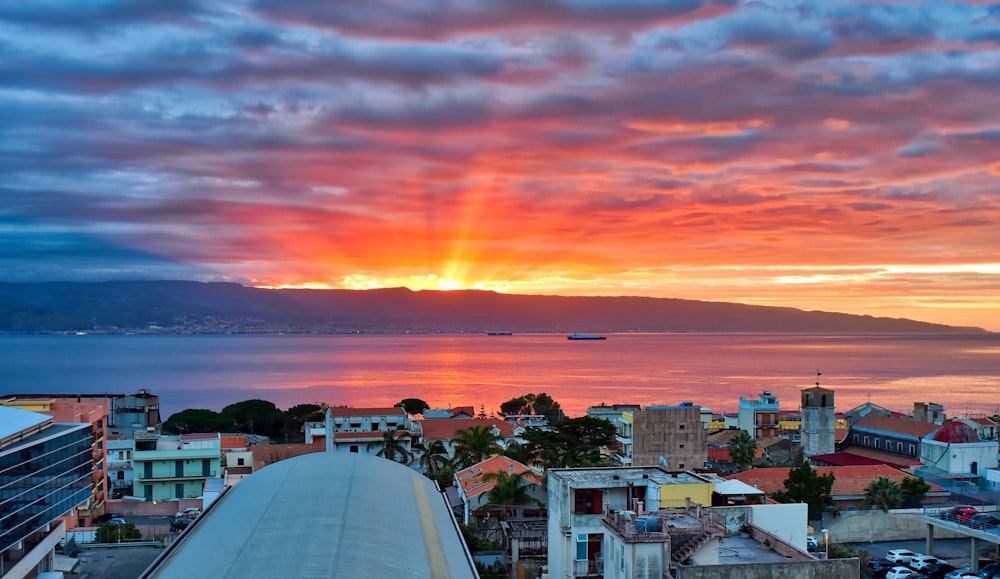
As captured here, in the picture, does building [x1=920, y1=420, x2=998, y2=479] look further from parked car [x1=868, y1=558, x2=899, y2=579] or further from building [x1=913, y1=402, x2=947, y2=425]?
parked car [x1=868, y1=558, x2=899, y2=579]

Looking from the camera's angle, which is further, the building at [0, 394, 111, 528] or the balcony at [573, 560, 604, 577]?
the building at [0, 394, 111, 528]

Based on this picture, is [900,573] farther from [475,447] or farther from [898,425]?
[898,425]

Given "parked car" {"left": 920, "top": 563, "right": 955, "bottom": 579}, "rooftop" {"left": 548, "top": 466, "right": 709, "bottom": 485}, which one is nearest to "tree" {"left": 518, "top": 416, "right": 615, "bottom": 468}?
"parked car" {"left": 920, "top": 563, "right": 955, "bottom": 579}

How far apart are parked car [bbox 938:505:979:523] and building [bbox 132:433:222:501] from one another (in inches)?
1662

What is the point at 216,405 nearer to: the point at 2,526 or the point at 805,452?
the point at 805,452

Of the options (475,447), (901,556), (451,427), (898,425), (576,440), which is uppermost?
(576,440)

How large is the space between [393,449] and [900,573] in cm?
3433

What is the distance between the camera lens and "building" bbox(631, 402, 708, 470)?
153 feet

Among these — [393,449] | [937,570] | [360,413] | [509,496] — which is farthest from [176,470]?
[937,570]

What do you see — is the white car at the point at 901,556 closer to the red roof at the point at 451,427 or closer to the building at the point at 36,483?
the building at the point at 36,483

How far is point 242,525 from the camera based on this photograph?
1007 inches

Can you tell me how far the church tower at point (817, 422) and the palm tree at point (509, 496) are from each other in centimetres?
3486

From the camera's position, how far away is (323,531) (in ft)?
78.6

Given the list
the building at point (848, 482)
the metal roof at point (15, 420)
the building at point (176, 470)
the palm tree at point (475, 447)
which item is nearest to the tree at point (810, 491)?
→ the building at point (848, 482)
